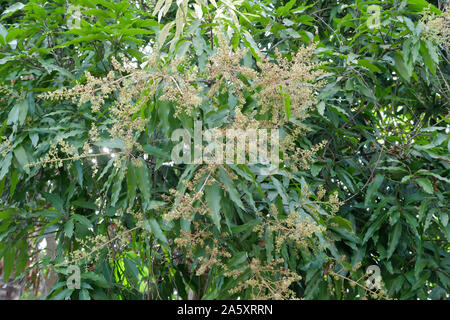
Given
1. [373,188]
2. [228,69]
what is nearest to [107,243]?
[228,69]

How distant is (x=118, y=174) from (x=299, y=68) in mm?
660

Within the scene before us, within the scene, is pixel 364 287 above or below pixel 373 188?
below

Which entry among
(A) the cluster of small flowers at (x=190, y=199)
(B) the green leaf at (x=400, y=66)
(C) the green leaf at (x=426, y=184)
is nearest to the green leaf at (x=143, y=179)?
(A) the cluster of small flowers at (x=190, y=199)

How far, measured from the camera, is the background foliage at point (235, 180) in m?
1.69

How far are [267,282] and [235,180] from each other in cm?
32

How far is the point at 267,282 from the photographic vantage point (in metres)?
1.55

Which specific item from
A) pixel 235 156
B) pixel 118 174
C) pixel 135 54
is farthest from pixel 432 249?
pixel 135 54

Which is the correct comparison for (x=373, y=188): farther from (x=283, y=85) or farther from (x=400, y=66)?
(x=283, y=85)

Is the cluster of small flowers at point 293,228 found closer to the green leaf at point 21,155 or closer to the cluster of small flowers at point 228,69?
the cluster of small flowers at point 228,69

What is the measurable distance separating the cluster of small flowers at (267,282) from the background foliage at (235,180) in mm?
52

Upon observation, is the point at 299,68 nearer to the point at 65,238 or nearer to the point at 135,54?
the point at 135,54

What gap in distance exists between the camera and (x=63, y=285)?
5.78ft
